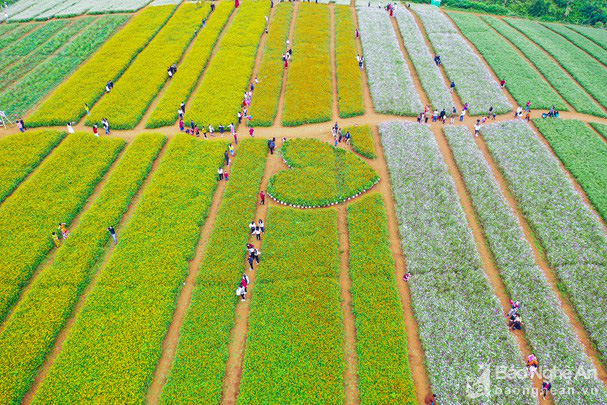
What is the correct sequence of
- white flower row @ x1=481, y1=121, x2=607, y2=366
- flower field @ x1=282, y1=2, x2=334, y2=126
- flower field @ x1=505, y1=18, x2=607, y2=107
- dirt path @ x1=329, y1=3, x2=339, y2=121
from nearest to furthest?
1. white flower row @ x1=481, y1=121, x2=607, y2=366
2. flower field @ x1=282, y1=2, x2=334, y2=126
3. dirt path @ x1=329, y1=3, x2=339, y2=121
4. flower field @ x1=505, y1=18, x2=607, y2=107

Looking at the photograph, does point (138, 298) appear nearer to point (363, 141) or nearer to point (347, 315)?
point (347, 315)

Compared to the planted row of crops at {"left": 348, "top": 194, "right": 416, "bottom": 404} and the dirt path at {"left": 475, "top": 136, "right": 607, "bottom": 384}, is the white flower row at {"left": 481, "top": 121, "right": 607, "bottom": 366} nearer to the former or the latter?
the dirt path at {"left": 475, "top": 136, "right": 607, "bottom": 384}

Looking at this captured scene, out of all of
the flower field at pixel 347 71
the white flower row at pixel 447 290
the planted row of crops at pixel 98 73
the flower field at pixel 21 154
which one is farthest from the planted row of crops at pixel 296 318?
the planted row of crops at pixel 98 73

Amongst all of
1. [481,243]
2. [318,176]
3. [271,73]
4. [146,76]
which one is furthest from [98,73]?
[481,243]

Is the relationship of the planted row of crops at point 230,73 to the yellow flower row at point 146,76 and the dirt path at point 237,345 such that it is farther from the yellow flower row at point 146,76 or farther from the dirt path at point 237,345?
the dirt path at point 237,345

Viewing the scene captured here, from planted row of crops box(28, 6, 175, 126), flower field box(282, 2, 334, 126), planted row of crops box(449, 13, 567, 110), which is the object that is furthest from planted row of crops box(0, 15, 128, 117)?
planted row of crops box(449, 13, 567, 110)

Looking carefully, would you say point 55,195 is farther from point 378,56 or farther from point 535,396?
point 378,56
